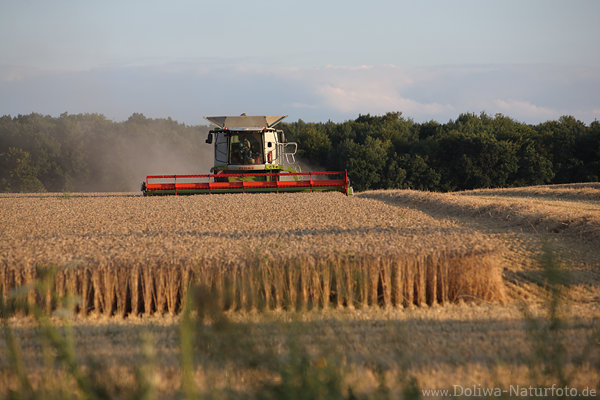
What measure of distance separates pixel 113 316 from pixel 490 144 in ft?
112

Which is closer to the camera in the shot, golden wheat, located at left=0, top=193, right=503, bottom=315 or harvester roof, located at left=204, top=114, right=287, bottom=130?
golden wheat, located at left=0, top=193, right=503, bottom=315

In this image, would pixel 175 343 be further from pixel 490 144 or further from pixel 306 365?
pixel 490 144

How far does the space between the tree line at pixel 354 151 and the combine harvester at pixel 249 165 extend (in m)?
19.0

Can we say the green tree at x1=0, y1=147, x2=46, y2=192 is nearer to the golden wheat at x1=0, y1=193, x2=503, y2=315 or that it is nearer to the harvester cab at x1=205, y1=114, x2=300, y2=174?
the harvester cab at x1=205, y1=114, x2=300, y2=174

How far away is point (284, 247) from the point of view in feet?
19.7

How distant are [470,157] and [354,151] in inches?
308

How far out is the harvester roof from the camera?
1941 cm

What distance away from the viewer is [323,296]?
5301 mm

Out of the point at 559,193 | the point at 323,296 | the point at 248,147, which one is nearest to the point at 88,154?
the point at 248,147

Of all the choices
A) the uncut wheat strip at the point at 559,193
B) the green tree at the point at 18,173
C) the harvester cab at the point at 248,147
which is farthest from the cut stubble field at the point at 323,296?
the green tree at the point at 18,173

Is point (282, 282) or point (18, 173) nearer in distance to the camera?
point (282, 282)

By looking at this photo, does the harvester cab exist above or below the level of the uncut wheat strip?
above

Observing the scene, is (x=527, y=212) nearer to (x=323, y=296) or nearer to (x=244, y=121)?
(x=323, y=296)

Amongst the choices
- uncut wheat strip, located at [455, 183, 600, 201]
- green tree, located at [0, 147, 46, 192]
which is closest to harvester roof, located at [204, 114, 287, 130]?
uncut wheat strip, located at [455, 183, 600, 201]
